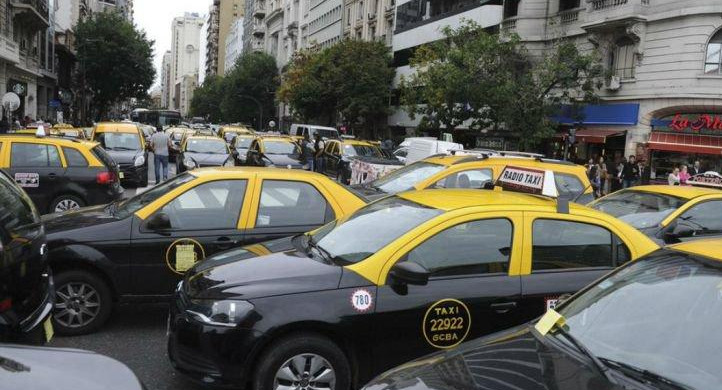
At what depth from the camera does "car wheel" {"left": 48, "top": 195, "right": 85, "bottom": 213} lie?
11164 millimetres

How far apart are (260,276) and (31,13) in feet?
141

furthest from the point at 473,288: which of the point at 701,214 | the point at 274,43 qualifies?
the point at 274,43

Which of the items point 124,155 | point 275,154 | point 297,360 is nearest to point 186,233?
point 297,360

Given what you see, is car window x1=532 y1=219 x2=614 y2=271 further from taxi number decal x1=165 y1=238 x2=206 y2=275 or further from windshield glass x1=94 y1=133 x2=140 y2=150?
windshield glass x1=94 y1=133 x2=140 y2=150

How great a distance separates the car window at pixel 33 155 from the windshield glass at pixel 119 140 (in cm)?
667

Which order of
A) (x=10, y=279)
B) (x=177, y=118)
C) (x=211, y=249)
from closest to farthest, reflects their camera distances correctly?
1. (x=10, y=279)
2. (x=211, y=249)
3. (x=177, y=118)

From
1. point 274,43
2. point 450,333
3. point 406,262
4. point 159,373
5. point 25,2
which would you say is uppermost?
point 274,43

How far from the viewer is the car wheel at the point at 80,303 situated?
5.62 metres

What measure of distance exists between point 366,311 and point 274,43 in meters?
107

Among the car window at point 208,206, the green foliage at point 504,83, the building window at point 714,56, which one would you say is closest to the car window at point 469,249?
the car window at point 208,206

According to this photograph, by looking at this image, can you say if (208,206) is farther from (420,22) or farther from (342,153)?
(420,22)

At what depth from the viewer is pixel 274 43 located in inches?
4198

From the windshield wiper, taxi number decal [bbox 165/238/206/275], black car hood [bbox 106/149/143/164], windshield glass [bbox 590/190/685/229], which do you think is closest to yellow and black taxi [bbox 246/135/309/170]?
black car hood [bbox 106/149/143/164]

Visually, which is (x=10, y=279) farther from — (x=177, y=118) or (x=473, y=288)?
(x=177, y=118)
